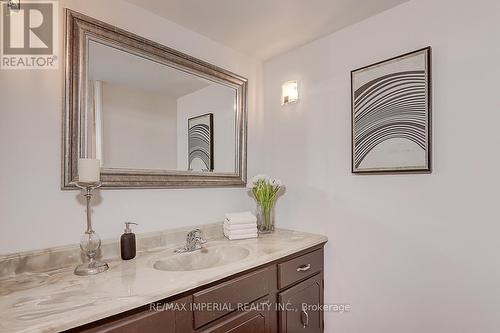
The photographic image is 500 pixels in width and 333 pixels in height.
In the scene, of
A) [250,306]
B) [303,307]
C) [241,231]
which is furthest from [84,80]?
[303,307]

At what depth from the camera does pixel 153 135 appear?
153cm

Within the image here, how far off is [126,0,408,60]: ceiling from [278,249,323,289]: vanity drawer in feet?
4.58

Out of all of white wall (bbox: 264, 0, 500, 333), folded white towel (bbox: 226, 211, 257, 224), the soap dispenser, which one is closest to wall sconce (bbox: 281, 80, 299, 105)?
white wall (bbox: 264, 0, 500, 333)

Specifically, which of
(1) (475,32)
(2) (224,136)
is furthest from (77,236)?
(1) (475,32)

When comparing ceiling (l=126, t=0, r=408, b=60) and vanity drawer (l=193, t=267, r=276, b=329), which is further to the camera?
ceiling (l=126, t=0, r=408, b=60)

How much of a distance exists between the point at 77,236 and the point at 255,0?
147 centimetres

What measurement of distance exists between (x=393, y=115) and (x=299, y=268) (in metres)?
1.00

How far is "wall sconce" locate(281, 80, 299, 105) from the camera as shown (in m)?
1.92

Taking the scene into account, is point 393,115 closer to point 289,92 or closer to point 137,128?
point 289,92

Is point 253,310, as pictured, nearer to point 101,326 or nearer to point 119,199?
point 101,326

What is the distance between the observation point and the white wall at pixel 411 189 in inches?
47.4

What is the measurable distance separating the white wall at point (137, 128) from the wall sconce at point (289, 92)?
809 mm

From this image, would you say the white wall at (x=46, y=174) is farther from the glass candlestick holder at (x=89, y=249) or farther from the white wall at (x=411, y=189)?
the white wall at (x=411, y=189)

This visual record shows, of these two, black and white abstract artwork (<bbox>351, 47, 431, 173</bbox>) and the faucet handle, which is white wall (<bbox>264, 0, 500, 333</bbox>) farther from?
the faucet handle
